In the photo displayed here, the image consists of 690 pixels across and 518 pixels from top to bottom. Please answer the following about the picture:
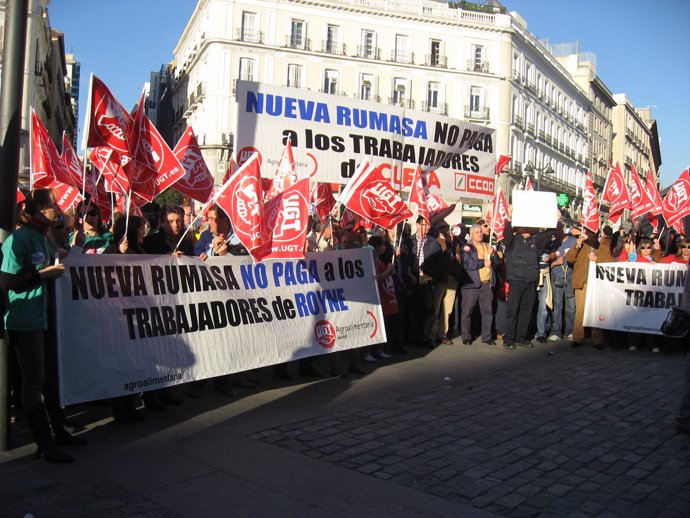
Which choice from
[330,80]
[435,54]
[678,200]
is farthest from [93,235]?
[435,54]

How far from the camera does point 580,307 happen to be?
11.8 meters

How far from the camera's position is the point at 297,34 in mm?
50188

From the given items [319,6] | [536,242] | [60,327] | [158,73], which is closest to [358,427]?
[60,327]

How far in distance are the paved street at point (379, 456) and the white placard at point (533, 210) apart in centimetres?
379

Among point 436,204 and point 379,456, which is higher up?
point 436,204

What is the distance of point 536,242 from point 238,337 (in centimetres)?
617

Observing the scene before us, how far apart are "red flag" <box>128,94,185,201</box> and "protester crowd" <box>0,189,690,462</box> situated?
47 centimetres

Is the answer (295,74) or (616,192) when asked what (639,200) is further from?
(295,74)

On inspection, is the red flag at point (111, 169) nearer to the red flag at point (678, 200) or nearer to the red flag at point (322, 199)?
the red flag at point (322, 199)

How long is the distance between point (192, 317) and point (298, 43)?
46.5 meters

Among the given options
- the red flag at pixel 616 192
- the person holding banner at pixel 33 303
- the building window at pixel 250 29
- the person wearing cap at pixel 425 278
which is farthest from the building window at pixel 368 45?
the person holding banner at pixel 33 303

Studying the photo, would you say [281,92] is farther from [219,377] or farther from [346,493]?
[346,493]

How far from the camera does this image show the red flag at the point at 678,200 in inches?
579

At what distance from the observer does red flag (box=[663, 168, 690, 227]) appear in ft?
48.3
